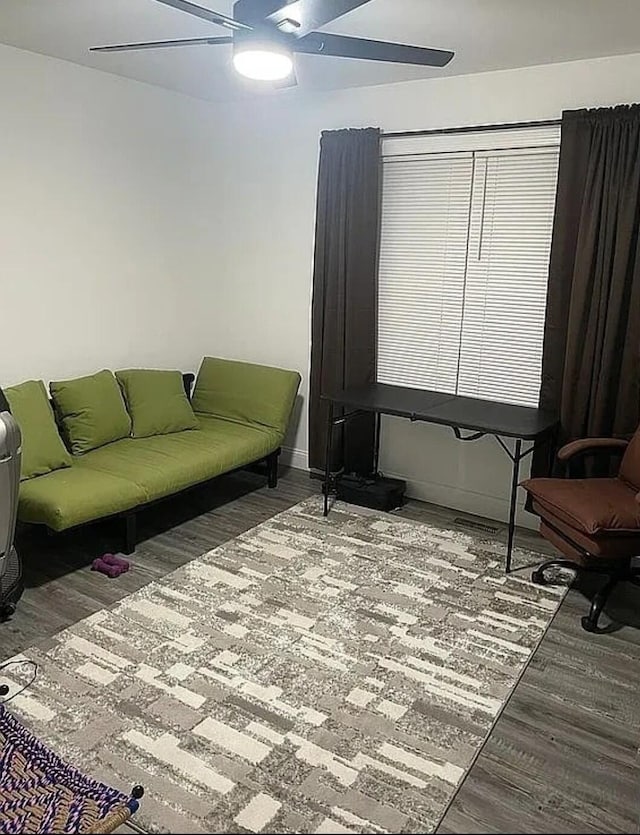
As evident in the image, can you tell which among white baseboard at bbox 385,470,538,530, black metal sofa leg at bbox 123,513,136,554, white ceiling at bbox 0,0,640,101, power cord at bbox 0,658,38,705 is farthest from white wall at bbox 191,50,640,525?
power cord at bbox 0,658,38,705

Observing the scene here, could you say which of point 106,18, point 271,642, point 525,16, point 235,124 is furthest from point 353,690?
point 235,124

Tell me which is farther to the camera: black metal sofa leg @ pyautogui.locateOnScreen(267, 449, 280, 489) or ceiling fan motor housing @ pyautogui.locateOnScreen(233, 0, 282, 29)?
black metal sofa leg @ pyautogui.locateOnScreen(267, 449, 280, 489)

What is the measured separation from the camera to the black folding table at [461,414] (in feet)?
11.7

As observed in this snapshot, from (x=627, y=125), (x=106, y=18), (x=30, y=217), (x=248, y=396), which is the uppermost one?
(x=106, y=18)

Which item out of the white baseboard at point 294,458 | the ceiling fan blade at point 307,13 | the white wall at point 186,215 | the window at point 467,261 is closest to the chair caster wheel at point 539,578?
the white wall at point 186,215

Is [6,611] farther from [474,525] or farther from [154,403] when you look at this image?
[474,525]

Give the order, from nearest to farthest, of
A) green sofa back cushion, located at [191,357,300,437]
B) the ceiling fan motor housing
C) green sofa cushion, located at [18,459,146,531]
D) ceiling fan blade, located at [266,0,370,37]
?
ceiling fan blade, located at [266,0,370,37] → the ceiling fan motor housing → green sofa cushion, located at [18,459,146,531] → green sofa back cushion, located at [191,357,300,437]

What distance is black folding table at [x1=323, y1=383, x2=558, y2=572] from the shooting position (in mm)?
3559

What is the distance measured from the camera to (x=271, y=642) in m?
2.89

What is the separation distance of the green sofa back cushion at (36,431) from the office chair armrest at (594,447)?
8.40ft

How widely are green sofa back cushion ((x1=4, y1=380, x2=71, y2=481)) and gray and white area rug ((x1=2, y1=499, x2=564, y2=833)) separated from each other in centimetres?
85

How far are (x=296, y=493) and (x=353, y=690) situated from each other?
2.11m

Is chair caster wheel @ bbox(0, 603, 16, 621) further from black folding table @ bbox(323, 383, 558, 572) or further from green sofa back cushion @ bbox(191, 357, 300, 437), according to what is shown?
green sofa back cushion @ bbox(191, 357, 300, 437)

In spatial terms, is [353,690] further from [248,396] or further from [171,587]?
[248,396]
